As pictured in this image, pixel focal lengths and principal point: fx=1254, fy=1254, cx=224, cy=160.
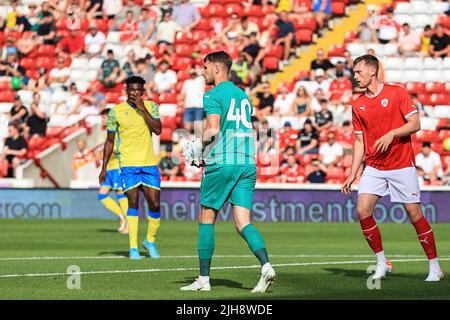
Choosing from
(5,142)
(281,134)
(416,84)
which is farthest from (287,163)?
(5,142)

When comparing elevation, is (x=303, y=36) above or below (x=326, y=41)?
above

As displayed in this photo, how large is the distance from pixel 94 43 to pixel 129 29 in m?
1.08

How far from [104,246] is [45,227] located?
5558 millimetres

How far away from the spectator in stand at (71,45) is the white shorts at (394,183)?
21976 mm

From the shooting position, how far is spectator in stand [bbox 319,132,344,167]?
27531 mm

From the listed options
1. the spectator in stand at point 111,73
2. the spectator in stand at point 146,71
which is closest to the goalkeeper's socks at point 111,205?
the spectator in stand at point 146,71

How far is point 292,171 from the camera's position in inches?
1092

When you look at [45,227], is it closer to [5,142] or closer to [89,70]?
[5,142]

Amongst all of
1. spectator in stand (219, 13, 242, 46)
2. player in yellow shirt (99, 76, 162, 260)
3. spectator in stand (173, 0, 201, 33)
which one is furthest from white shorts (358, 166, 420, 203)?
spectator in stand (173, 0, 201, 33)

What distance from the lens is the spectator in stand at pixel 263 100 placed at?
29531 millimetres

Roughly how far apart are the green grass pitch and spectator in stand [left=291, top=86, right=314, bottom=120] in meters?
4.33

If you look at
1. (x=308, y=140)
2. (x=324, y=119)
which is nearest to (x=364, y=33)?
(x=324, y=119)

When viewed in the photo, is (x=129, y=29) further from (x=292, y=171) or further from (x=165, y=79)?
(x=292, y=171)

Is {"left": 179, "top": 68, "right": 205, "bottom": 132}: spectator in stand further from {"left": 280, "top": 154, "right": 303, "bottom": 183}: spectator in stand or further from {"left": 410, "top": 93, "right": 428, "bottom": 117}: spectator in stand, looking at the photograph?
{"left": 410, "top": 93, "right": 428, "bottom": 117}: spectator in stand
